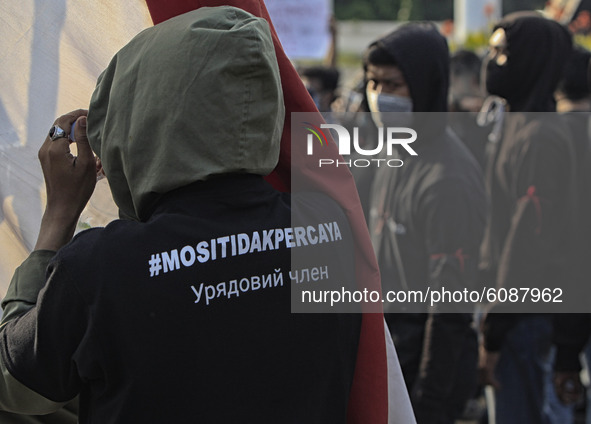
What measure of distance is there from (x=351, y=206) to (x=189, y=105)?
489mm

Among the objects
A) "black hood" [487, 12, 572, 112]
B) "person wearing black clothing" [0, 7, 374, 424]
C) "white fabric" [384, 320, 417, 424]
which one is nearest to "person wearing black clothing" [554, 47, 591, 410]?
"black hood" [487, 12, 572, 112]

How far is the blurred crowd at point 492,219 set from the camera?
309cm

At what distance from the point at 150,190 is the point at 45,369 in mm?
385

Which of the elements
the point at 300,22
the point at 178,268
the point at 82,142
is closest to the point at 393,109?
the point at 82,142

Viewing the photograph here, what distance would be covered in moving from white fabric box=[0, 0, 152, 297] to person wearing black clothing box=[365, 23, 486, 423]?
5.23ft

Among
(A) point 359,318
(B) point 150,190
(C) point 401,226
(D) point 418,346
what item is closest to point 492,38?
(C) point 401,226

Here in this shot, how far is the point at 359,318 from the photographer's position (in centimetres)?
176

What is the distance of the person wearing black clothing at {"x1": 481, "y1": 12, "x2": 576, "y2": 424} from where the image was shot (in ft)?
11.6

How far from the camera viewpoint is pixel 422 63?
3453 millimetres

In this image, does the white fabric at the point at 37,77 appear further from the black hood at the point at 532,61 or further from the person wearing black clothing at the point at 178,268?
the black hood at the point at 532,61

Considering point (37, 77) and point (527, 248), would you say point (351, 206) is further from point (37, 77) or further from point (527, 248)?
point (527, 248)

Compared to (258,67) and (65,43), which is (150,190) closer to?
(258,67)

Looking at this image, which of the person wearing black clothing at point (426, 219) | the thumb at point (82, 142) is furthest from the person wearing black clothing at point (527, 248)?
the thumb at point (82, 142)

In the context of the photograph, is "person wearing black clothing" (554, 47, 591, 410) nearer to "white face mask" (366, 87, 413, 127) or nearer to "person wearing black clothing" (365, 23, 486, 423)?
"person wearing black clothing" (365, 23, 486, 423)
